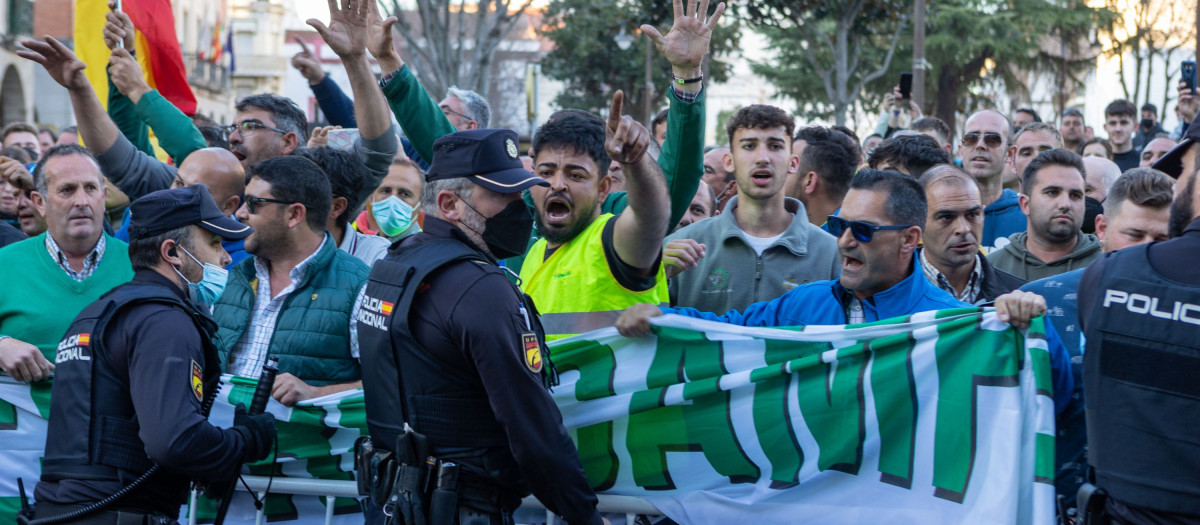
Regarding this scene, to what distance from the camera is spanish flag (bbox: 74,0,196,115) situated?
8.65 metres

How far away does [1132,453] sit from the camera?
3.22 meters

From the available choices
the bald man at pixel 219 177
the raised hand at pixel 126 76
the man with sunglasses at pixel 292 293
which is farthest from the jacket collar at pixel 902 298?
the raised hand at pixel 126 76

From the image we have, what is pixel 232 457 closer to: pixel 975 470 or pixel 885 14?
pixel 975 470

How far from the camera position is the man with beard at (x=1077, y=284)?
3910mm

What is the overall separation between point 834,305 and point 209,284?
2579mm

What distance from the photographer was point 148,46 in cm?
873

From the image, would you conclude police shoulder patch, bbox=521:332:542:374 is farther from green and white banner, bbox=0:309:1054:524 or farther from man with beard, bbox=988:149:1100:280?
man with beard, bbox=988:149:1100:280

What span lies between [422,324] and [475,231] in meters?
0.42

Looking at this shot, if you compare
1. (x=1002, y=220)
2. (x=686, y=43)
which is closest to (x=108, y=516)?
(x=686, y=43)

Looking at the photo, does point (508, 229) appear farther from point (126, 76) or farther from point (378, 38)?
point (126, 76)

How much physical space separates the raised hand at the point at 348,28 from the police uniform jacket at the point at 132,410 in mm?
2128

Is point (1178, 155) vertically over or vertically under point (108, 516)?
over

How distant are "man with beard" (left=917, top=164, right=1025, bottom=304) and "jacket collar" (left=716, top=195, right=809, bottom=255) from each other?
57 centimetres

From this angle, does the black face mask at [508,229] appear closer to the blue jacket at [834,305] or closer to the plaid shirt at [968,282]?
the blue jacket at [834,305]
